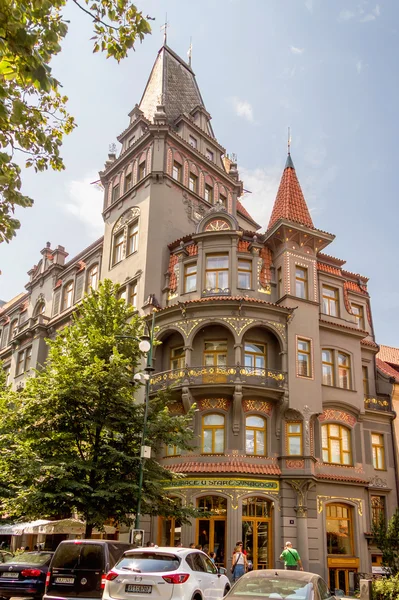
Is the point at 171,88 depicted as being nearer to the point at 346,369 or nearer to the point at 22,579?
the point at 346,369

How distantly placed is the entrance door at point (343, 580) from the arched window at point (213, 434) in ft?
24.4

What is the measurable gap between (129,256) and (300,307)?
10212 millimetres

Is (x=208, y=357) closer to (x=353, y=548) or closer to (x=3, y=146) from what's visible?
(x=353, y=548)

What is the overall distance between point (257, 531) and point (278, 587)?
59.7 feet

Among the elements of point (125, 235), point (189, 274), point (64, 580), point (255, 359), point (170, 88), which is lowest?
point (64, 580)

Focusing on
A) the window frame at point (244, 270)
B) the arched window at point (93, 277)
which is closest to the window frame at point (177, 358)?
the window frame at point (244, 270)

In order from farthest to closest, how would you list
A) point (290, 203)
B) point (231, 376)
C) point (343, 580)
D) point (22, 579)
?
point (290, 203) → point (231, 376) → point (343, 580) → point (22, 579)

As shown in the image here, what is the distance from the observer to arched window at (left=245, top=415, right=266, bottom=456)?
27516mm

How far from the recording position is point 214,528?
2609 cm

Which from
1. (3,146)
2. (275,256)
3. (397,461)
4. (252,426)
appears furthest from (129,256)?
(3,146)

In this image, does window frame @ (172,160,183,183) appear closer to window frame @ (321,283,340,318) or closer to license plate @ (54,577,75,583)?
window frame @ (321,283,340,318)

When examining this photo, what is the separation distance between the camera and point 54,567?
13.5 metres

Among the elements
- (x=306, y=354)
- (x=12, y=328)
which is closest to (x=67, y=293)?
(x=12, y=328)

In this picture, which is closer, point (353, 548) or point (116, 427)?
point (116, 427)
